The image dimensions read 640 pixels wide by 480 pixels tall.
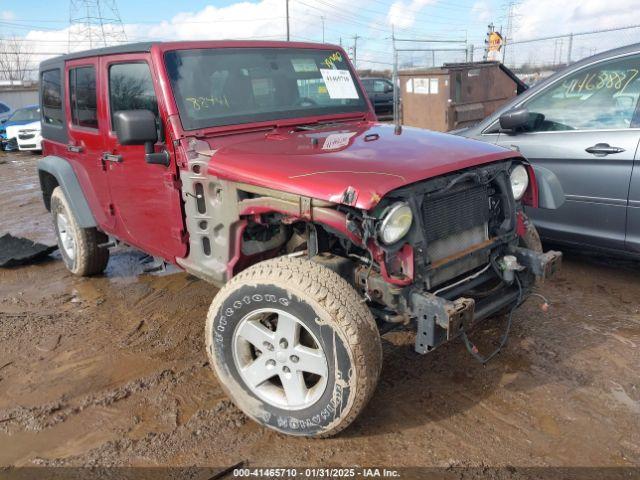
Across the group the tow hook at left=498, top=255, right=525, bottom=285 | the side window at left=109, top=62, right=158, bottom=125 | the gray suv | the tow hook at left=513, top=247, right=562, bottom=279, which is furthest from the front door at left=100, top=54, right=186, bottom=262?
the gray suv

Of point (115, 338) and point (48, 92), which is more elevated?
point (48, 92)

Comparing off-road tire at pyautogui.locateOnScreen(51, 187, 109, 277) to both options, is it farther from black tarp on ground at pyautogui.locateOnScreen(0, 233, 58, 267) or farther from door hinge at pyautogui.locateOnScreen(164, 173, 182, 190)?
door hinge at pyautogui.locateOnScreen(164, 173, 182, 190)

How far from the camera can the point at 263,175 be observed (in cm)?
271

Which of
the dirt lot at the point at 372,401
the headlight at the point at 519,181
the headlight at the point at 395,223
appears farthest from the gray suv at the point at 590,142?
the headlight at the point at 395,223

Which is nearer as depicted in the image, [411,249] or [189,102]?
[411,249]

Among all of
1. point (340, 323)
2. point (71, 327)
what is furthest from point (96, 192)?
point (340, 323)

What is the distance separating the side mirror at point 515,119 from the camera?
425 cm

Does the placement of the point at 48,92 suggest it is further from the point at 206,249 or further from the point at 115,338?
the point at 206,249

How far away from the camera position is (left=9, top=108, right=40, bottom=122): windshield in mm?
16281

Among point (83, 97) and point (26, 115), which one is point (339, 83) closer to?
point (83, 97)

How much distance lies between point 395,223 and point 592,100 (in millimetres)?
2673

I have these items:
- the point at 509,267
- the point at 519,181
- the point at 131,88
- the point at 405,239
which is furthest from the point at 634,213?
the point at 131,88

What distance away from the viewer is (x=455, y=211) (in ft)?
9.07

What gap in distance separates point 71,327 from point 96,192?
106 cm
